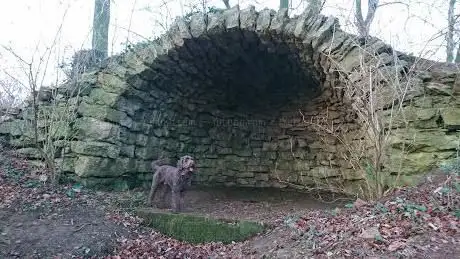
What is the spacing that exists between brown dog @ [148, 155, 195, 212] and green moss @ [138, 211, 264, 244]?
0.22 meters

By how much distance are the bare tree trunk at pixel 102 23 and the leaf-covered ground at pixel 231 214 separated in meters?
2.94

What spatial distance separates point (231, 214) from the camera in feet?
16.5

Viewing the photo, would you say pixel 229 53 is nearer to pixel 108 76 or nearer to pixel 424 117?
pixel 108 76

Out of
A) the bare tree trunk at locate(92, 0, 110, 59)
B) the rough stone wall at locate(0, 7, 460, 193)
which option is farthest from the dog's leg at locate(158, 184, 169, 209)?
the bare tree trunk at locate(92, 0, 110, 59)

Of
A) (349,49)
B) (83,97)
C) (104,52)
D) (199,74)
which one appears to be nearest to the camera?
(349,49)

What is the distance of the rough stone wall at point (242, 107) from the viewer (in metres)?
4.28

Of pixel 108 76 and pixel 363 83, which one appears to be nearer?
pixel 363 83

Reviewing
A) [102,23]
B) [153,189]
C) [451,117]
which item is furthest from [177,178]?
[102,23]

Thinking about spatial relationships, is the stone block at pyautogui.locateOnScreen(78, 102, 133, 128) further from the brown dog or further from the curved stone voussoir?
the curved stone voussoir

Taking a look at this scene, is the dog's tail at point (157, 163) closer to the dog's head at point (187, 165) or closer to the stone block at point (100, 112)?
the dog's head at point (187, 165)

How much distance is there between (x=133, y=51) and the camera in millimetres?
5586

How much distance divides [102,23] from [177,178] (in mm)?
4392

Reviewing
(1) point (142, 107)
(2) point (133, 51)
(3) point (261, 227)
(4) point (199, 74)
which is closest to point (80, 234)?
(3) point (261, 227)

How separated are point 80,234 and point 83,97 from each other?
2.17 meters
